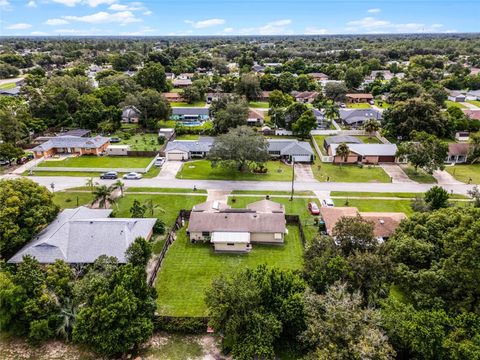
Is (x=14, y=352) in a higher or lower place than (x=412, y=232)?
lower

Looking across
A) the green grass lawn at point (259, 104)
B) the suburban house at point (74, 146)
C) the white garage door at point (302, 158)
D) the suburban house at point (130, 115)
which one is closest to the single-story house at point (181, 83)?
the green grass lawn at point (259, 104)

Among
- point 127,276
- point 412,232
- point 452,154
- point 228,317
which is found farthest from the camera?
point 452,154

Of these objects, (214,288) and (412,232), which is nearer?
(214,288)

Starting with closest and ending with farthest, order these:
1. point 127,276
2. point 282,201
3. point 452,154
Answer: point 127,276
point 282,201
point 452,154

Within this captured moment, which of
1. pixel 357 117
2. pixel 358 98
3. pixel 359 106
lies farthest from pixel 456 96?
pixel 357 117

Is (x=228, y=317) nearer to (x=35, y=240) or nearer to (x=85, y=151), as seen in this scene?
(x=35, y=240)

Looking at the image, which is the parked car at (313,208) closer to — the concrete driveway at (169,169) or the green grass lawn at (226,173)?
the green grass lawn at (226,173)

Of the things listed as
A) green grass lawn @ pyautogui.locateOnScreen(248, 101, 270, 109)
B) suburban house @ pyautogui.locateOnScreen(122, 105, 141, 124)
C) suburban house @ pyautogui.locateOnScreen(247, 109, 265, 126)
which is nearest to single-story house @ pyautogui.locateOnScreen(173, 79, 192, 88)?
green grass lawn @ pyautogui.locateOnScreen(248, 101, 270, 109)

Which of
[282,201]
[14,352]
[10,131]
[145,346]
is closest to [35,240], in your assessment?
[14,352]
